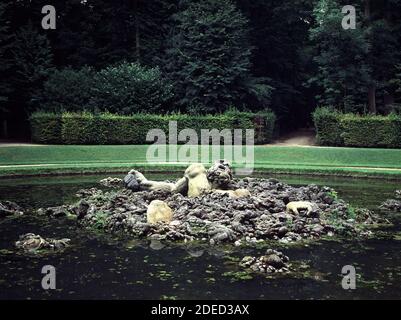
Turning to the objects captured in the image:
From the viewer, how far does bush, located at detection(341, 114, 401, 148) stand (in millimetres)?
39969

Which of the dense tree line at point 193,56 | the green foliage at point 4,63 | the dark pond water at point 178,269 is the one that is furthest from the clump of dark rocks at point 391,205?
the green foliage at point 4,63

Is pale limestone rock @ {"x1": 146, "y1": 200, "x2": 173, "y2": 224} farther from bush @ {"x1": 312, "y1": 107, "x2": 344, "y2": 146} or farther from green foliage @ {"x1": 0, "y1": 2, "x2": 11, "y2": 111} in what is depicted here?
green foliage @ {"x1": 0, "y1": 2, "x2": 11, "y2": 111}

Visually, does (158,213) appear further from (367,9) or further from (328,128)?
(367,9)

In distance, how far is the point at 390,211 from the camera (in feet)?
61.9

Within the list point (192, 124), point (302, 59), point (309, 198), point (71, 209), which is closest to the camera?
point (71, 209)

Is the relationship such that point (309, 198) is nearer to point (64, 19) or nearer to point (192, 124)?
point (192, 124)

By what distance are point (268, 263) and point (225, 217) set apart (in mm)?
4227

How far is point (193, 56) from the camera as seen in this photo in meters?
47.9

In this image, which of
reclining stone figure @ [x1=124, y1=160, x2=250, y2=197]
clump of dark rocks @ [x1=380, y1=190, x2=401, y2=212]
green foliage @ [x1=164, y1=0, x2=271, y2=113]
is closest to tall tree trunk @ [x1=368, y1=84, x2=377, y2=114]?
green foliage @ [x1=164, y1=0, x2=271, y2=113]

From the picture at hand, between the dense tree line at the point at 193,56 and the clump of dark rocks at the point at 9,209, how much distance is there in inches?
1047

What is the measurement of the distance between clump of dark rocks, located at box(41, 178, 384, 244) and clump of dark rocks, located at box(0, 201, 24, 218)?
1148mm

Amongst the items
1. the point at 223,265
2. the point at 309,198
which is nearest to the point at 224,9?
the point at 309,198

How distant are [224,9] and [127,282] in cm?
3975

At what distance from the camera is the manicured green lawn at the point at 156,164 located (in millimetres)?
29628
